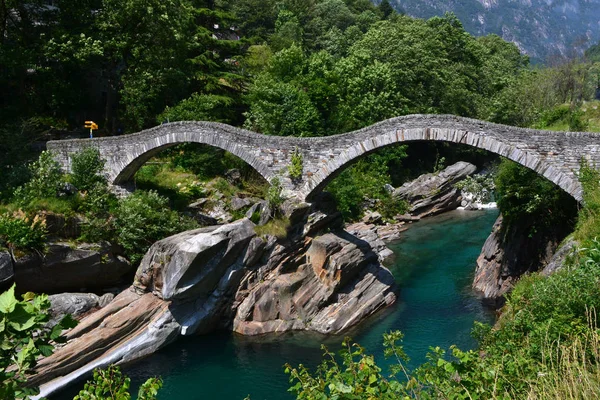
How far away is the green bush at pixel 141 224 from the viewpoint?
19.9 m

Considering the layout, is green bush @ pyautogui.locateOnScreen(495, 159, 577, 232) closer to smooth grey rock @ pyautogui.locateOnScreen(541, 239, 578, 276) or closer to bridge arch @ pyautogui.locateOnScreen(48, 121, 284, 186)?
smooth grey rock @ pyautogui.locateOnScreen(541, 239, 578, 276)

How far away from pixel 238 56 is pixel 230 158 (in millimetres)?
11143

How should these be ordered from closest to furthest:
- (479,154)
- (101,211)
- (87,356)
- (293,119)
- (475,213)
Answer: (87,356) → (101,211) → (293,119) → (475,213) → (479,154)

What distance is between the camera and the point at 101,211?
20609 mm

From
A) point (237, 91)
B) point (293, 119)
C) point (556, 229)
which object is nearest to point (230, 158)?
point (293, 119)

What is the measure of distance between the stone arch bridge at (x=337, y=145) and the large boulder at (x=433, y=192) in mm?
14971

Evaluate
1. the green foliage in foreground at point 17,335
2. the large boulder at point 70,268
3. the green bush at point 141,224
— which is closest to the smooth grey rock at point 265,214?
the green bush at point 141,224

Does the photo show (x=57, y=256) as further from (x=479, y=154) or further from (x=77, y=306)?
(x=479, y=154)

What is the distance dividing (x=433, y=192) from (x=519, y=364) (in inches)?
1165

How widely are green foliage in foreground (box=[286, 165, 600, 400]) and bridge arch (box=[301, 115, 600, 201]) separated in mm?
5450

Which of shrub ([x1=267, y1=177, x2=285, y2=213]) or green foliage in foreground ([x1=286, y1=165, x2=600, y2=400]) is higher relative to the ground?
shrub ([x1=267, y1=177, x2=285, y2=213])

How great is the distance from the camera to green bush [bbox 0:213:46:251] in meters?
16.8

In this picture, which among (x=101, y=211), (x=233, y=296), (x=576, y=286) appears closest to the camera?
(x=576, y=286)

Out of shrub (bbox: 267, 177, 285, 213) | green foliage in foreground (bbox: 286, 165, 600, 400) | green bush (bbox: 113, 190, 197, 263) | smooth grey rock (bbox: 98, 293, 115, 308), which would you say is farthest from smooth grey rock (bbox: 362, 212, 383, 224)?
green foliage in foreground (bbox: 286, 165, 600, 400)
